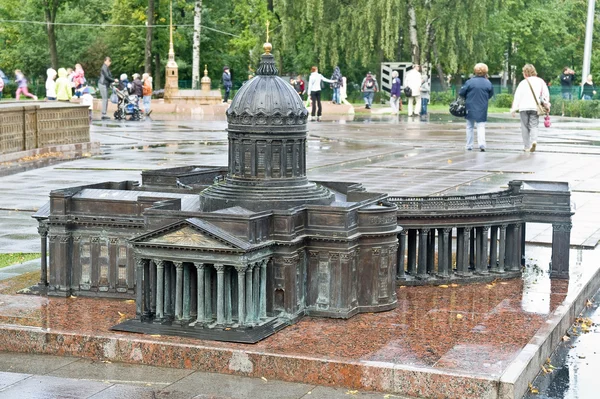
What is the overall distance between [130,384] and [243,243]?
142cm

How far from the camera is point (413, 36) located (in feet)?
170

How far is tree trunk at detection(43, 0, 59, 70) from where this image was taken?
228 ft

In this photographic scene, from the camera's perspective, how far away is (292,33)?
5344 cm

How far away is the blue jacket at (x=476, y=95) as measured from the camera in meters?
24.4

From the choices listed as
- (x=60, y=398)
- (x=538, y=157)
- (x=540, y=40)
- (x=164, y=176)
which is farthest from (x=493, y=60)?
(x=60, y=398)

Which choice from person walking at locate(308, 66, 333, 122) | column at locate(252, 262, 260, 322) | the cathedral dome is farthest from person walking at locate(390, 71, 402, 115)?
column at locate(252, 262, 260, 322)

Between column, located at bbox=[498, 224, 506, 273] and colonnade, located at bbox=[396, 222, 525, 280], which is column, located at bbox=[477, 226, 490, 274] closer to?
colonnade, located at bbox=[396, 222, 525, 280]

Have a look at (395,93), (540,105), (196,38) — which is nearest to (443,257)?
(540,105)

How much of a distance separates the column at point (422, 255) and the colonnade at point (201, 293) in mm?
2183

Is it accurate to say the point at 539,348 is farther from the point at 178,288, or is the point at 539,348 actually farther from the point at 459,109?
the point at 459,109

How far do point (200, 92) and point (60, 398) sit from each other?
43.4 m

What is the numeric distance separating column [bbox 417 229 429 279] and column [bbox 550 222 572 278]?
1.31m

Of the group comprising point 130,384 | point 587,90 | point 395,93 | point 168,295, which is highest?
point 587,90

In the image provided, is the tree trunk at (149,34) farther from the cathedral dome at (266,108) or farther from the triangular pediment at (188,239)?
the triangular pediment at (188,239)
